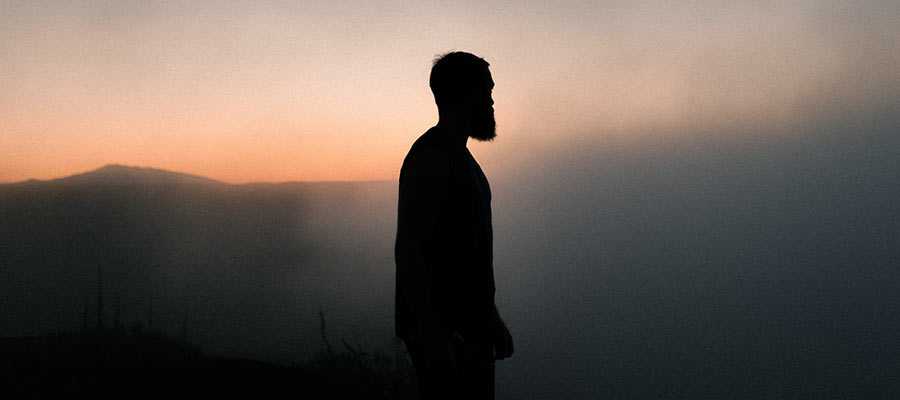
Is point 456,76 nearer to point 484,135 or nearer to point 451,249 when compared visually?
point 484,135

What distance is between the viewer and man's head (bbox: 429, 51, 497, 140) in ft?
9.21

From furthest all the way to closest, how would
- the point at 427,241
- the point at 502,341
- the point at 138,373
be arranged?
the point at 138,373 < the point at 502,341 < the point at 427,241

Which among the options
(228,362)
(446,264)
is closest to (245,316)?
(228,362)

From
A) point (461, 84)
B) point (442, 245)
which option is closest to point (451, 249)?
point (442, 245)

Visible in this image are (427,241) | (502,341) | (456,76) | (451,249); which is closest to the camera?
(427,241)

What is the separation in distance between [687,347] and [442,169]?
172778 mm

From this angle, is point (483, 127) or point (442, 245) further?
point (483, 127)

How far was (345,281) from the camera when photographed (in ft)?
416

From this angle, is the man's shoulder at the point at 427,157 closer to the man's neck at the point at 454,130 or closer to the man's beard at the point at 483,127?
the man's neck at the point at 454,130

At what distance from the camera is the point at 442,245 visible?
2.67 meters

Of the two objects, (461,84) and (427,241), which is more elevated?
(461,84)

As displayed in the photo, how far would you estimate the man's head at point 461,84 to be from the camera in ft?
9.21

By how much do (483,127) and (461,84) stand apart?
0.20 metres

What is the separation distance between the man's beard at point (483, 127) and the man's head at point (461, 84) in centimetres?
2
